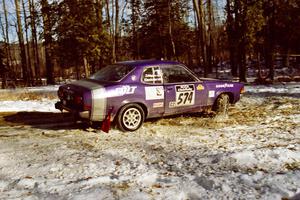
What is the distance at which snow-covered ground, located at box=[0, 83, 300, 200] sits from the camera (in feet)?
13.6

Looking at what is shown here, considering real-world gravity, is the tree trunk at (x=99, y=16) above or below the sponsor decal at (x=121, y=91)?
above

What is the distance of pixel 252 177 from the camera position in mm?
4449

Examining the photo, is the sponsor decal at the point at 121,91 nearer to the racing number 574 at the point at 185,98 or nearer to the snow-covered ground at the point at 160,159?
the snow-covered ground at the point at 160,159

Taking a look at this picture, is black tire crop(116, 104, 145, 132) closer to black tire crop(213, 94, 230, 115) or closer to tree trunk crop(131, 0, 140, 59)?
black tire crop(213, 94, 230, 115)

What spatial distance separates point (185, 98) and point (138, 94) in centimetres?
137

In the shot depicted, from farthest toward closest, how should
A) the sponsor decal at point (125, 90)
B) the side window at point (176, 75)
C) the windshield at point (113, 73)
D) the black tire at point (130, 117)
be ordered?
the side window at point (176, 75), the windshield at point (113, 73), the black tire at point (130, 117), the sponsor decal at point (125, 90)

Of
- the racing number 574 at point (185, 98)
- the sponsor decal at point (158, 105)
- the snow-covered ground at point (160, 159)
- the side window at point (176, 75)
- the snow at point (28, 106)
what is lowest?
the snow-covered ground at point (160, 159)

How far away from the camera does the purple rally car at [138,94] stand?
706 centimetres

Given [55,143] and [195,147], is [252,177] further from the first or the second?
[55,143]

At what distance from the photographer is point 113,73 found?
7.89 m

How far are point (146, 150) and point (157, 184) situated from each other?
1639 millimetres

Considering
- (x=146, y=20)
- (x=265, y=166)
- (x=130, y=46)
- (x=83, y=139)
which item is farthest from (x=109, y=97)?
(x=130, y=46)

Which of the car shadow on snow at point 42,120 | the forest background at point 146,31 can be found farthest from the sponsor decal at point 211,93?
the forest background at point 146,31

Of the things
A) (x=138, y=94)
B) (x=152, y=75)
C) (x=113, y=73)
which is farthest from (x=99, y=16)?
(x=138, y=94)
